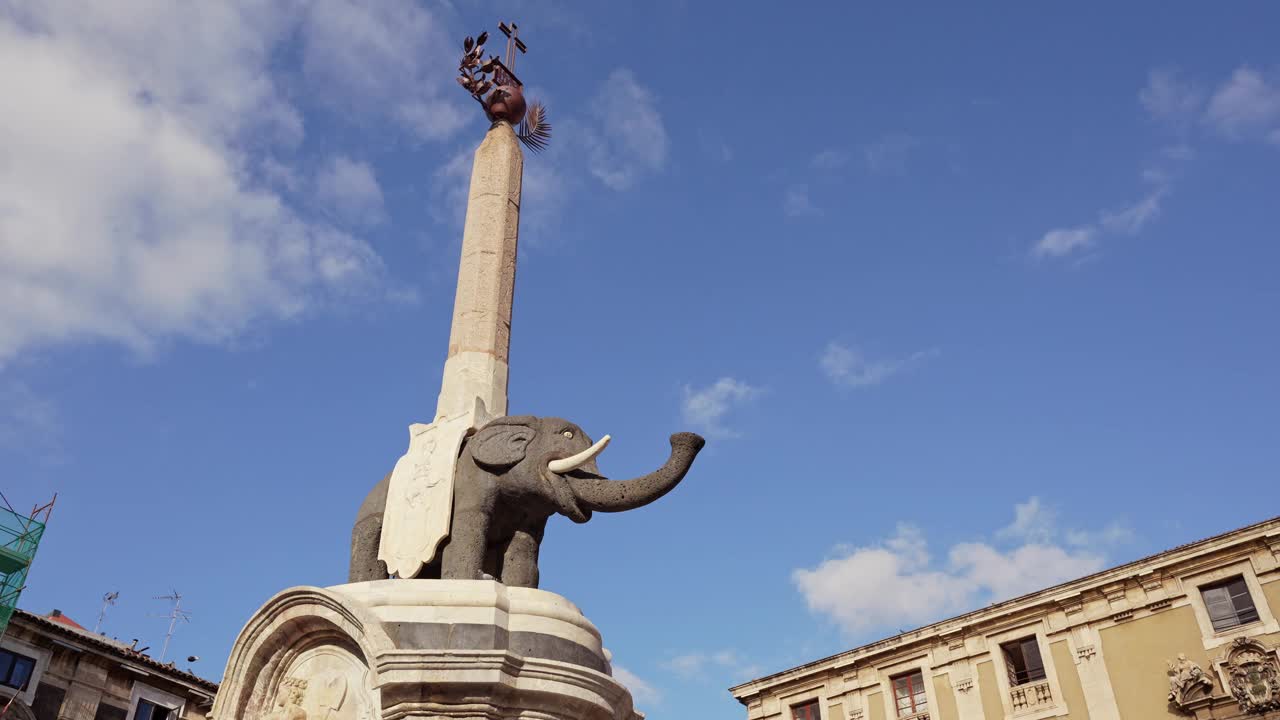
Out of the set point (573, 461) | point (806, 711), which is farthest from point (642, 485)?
point (806, 711)

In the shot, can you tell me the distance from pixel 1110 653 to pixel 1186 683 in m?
1.86

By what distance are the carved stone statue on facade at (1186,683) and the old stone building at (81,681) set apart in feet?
80.8

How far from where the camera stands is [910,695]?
27578mm

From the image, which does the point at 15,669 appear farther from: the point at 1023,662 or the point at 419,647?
the point at 1023,662

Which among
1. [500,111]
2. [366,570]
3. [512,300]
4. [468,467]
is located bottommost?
[366,570]

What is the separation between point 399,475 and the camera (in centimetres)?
1070

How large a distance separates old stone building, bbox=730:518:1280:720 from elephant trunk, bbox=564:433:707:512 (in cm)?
1842

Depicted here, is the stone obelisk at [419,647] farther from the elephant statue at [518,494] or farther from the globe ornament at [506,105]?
the globe ornament at [506,105]

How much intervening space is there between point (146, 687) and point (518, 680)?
23.8 m

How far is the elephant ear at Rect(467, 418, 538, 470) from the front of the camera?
1020 cm

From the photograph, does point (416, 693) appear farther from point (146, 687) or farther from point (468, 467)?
point (146, 687)

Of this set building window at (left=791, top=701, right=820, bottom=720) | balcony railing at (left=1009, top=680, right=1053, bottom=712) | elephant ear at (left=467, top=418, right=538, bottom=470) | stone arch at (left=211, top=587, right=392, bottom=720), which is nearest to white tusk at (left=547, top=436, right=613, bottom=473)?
elephant ear at (left=467, top=418, right=538, bottom=470)

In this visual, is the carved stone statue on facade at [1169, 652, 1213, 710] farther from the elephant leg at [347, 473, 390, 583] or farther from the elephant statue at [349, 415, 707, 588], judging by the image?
the elephant leg at [347, 473, 390, 583]

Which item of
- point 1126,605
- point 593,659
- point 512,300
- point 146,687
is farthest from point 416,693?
point 146,687
